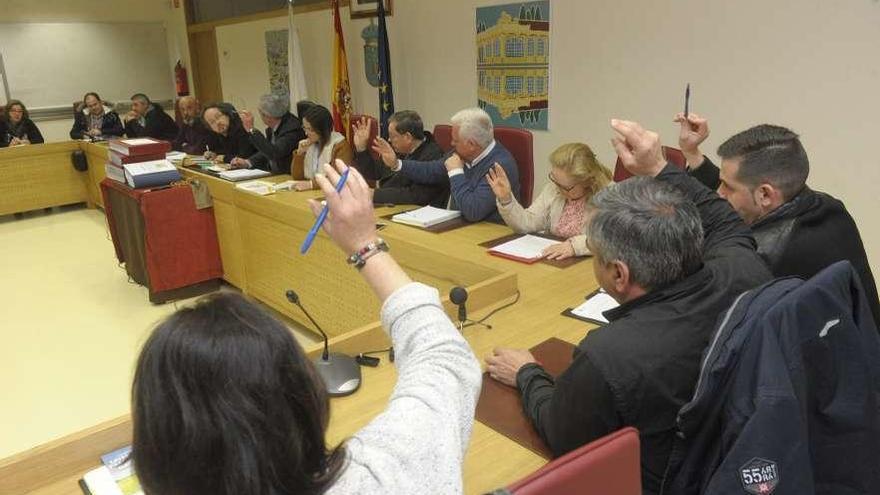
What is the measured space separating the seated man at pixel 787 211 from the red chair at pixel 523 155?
1.48 m

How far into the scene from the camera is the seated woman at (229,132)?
5.23 meters

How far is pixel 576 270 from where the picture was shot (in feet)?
7.61

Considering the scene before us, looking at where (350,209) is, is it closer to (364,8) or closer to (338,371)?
(338,371)

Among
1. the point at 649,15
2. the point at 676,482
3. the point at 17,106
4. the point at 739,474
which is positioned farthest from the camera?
the point at 17,106

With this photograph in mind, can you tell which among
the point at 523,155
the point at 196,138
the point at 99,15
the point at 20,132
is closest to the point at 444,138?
the point at 523,155

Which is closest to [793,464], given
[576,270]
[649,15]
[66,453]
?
[576,270]

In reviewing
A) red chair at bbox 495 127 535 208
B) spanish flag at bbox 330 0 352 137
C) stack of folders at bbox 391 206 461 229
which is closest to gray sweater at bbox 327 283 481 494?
stack of folders at bbox 391 206 461 229

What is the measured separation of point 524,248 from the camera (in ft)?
8.42

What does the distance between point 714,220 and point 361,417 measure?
107 centimetres

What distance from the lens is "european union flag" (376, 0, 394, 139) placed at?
17.9 ft

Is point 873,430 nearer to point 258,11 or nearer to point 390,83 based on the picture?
point 390,83

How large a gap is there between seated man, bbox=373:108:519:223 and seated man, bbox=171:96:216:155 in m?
3.65

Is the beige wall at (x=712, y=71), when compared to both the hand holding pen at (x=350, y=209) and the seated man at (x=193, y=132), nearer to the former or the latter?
the seated man at (x=193, y=132)

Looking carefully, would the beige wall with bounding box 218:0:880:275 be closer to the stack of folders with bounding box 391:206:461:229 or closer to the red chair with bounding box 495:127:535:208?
the red chair with bounding box 495:127:535:208
